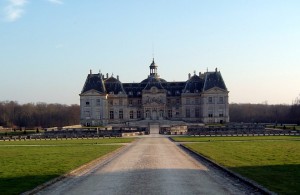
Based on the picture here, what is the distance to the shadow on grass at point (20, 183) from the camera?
555 inches

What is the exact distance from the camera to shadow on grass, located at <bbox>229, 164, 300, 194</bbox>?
1384 cm

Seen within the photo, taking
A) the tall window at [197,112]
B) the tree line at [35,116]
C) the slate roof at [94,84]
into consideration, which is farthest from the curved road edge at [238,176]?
the tree line at [35,116]

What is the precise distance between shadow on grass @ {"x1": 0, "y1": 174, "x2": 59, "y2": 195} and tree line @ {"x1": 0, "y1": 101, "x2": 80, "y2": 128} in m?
96.0

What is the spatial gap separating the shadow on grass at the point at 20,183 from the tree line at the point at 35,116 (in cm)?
9598

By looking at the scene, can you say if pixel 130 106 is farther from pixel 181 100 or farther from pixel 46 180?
pixel 46 180

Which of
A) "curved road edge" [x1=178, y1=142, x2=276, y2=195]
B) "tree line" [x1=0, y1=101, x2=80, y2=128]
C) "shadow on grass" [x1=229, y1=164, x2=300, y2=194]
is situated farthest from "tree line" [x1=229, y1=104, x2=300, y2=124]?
"shadow on grass" [x1=229, y1=164, x2=300, y2=194]

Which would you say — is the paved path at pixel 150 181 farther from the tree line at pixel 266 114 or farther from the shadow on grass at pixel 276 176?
the tree line at pixel 266 114

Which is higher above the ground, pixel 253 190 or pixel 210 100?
pixel 210 100

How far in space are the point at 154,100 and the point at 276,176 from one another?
77.4 meters

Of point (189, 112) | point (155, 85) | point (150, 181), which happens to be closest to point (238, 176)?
point (150, 181)

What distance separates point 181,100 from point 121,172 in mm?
76682

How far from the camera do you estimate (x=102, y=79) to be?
9619 centimetres

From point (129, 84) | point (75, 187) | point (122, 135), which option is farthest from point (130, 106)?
point (75, 187)

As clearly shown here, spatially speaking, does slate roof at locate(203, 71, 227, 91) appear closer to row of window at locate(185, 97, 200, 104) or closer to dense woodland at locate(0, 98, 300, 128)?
row of window at locate(185, 97, 200, 104)
